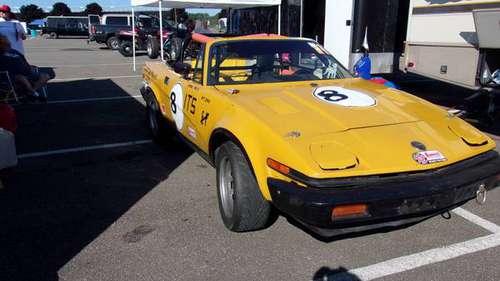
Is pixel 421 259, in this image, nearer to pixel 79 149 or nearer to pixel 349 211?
pixel 349 211

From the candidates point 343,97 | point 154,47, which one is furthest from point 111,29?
point 343,97

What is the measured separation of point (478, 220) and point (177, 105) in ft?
9.95

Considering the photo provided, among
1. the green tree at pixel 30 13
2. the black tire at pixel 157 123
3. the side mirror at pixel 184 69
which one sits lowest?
the black tire at pixel 157 123

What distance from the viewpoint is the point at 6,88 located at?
26.7 feet

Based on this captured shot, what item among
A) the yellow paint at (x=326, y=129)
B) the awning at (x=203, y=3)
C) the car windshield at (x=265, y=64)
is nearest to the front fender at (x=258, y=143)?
the yellow paint at (x=326, y=129)

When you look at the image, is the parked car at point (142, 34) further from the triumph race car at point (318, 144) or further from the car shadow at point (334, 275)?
the car shadow at point (334, 275)

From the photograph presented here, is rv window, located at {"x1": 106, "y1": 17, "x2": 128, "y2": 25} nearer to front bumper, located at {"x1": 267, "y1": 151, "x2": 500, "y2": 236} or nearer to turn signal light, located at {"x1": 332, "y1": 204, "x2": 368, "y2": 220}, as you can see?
front bumper, located at {"x1": 267, "y1": 151, "x2": 500, "y2": 236}

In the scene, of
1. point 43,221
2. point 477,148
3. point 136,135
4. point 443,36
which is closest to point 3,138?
point 43,221

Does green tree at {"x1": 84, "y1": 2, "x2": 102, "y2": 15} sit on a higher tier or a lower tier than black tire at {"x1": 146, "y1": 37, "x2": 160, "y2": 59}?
higher

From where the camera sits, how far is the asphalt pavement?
2.80 metres

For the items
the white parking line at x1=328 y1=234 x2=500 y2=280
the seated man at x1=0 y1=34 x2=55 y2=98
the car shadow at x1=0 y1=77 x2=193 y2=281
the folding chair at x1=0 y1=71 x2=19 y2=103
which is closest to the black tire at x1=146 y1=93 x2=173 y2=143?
the car shadow at x1=0 y1=77 x2=193 y2=281

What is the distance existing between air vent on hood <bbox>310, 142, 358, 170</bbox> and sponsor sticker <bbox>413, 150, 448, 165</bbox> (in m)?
0.43

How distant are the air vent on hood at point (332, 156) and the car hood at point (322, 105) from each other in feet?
0.57

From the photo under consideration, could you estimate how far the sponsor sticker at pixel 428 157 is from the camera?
2680mm
